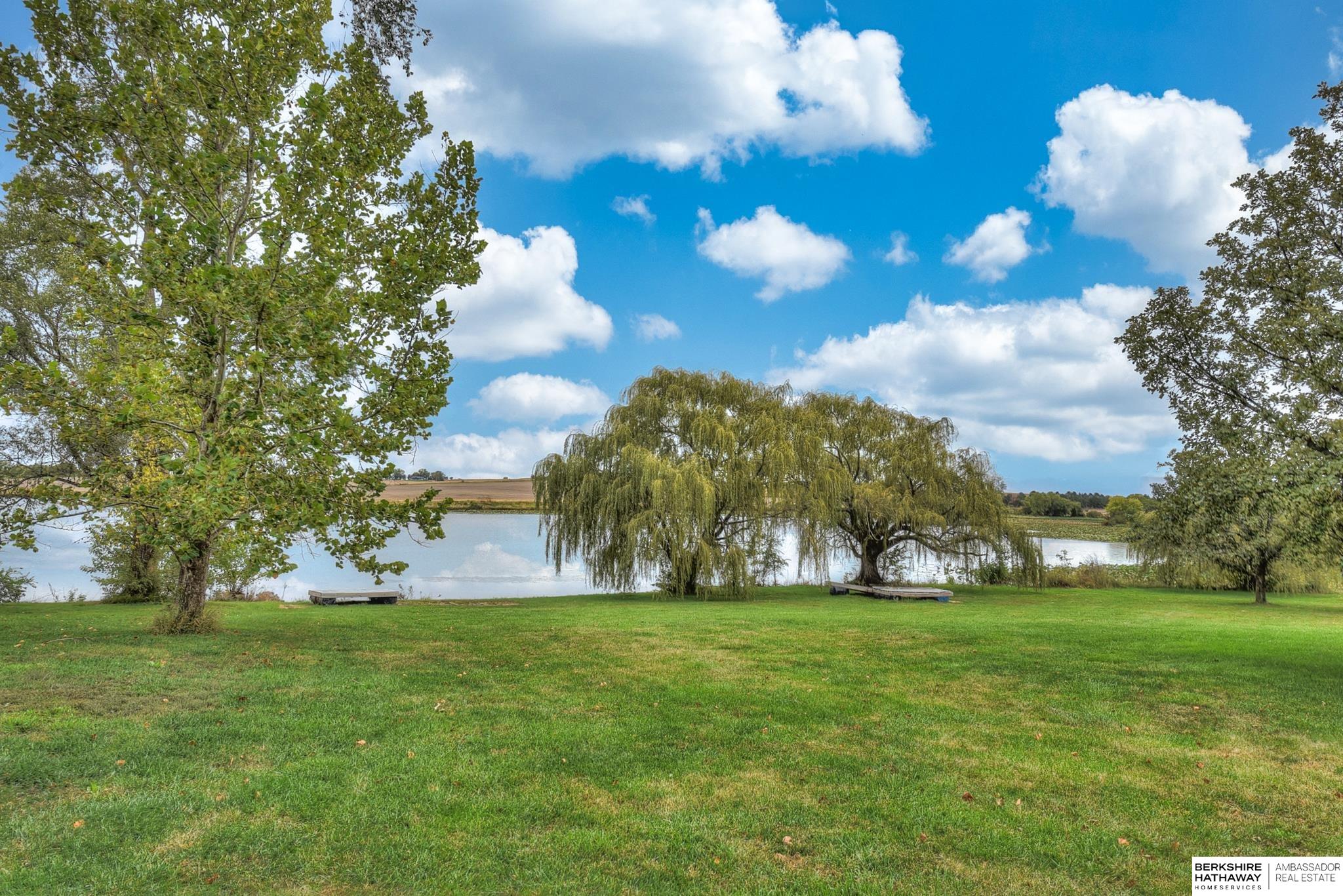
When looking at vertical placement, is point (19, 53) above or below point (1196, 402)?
above

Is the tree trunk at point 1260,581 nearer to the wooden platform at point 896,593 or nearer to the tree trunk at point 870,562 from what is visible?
the wooden platform at point 896,593

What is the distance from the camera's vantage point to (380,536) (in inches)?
375

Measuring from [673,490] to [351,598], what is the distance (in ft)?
33.3

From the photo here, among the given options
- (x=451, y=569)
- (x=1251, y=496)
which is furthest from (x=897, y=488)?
(x=451, y=569)

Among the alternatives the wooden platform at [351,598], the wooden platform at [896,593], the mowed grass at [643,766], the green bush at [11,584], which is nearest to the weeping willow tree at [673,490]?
the wooden platform at [896,593]

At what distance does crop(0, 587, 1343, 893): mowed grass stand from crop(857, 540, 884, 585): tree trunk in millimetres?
16668

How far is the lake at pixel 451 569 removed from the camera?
82.4 ft

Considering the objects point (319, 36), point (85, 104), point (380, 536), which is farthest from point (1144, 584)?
A: point (85, 104)

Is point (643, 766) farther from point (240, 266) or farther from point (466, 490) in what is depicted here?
point (466, 490)

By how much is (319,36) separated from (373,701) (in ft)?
31.7

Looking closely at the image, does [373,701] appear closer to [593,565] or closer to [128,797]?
[128,797]

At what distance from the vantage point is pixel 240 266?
852cm

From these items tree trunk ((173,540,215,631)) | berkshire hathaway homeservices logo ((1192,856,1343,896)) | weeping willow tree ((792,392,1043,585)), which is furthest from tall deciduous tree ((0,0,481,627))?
weeping willow tree ((792,392,1043,585))

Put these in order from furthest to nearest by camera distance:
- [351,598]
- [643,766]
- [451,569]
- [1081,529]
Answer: [1081,529] → [451,569] → [351,598] → [643,766]
